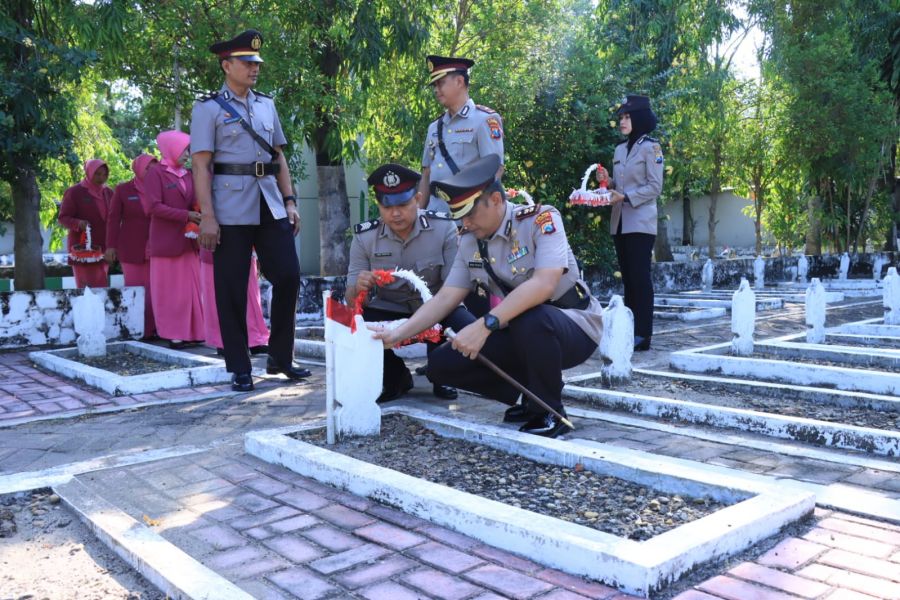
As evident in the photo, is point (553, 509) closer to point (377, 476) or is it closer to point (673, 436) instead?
point (377, 476)

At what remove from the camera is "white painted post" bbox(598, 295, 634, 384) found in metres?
5.51

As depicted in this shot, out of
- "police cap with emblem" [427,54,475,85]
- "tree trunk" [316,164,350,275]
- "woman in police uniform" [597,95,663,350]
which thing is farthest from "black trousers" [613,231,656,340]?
"tree trunk" [316,164,350,275]

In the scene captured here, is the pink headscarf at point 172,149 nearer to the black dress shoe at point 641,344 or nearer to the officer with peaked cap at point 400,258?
the officer with peaked cap at point 400,258

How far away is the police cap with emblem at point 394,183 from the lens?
4.85m

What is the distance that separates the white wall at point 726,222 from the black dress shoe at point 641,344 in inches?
945

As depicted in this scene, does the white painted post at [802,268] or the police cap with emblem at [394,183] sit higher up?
the police cap with emblem at [394,183]

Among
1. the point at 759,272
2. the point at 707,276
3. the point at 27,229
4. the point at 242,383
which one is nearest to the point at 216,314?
the point at 242,383

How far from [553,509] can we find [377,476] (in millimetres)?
708

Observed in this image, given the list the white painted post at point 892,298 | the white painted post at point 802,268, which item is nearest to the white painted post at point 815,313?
the white painted post at point 892,298

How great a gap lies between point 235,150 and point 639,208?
3364 millimetres

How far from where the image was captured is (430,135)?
612 centimetres

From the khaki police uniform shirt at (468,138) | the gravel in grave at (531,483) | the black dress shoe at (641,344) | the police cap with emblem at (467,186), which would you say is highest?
the khaki police uniform shirt at (468,138)

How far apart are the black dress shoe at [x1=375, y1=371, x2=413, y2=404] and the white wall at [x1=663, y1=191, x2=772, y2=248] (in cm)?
2632

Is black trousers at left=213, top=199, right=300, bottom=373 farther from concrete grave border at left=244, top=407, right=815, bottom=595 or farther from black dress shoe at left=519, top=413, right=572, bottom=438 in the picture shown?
black dress shoe at left=519, top=413, right=572, bottom=438
